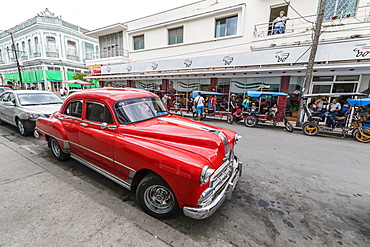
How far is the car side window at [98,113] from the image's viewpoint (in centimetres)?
302

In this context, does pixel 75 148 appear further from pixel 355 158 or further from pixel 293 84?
pixel 293 84

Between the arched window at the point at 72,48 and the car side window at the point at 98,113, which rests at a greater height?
the arched window at the point at 72,48

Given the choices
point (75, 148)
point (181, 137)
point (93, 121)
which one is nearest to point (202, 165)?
point (181, 137)

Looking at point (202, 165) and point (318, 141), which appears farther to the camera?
point (318, 141)

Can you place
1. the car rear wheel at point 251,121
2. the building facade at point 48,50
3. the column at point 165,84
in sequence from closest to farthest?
the car rear wheel at point 251,121 < the column at point 165,84 < the building facade at point 48,50

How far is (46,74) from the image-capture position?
98.0 feet

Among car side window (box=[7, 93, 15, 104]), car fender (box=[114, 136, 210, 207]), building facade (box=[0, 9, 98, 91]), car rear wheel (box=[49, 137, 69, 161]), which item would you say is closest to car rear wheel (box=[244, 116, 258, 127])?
car fender (box=[114, 136, 210, 207])

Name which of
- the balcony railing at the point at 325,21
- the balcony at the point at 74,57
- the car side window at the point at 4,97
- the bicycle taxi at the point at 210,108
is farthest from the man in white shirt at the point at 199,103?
the balcony at the point at 74,57

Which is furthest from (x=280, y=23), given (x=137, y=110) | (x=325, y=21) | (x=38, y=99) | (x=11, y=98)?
(x=11, y=98)

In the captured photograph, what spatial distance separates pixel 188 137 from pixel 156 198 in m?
1.04

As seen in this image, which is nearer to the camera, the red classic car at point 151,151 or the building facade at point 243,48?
the red classic car at point 151,151

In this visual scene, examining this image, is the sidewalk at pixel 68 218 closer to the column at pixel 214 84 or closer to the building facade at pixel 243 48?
the building facade at pixel 243 48

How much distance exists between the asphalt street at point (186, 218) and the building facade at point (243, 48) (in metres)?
7.64

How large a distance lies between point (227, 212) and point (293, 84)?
37.4 feet
